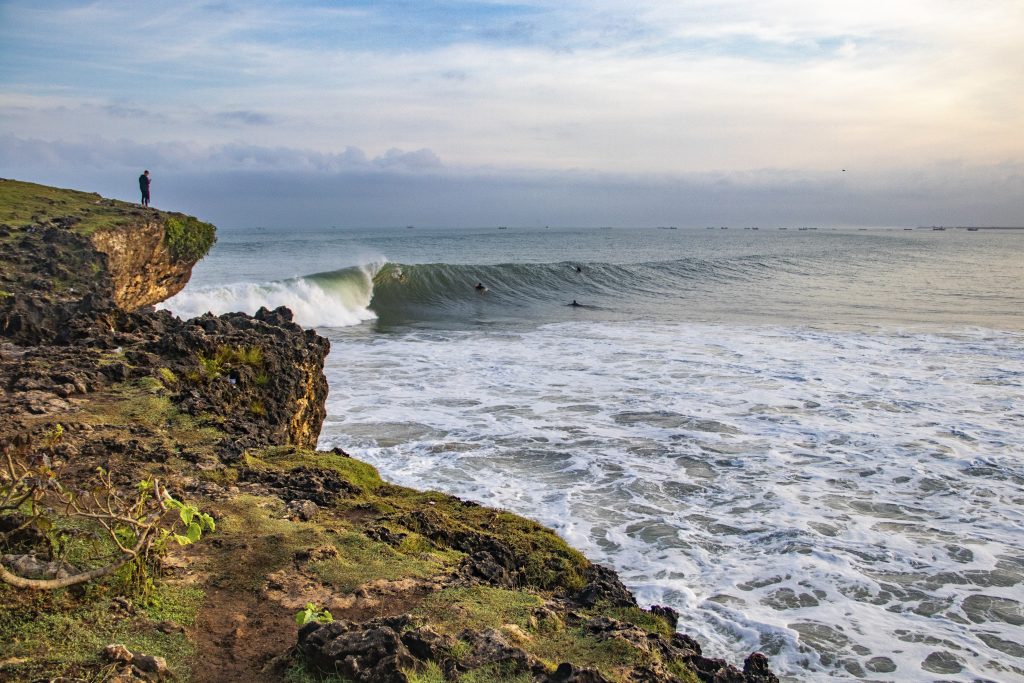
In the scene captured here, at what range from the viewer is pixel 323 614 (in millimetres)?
3525

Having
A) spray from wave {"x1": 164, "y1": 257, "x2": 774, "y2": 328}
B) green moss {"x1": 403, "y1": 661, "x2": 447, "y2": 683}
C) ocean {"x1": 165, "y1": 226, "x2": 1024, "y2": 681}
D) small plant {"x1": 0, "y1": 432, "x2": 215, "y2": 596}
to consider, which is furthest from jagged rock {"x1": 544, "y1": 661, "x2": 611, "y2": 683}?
spray from wave {"x1": 164, "y1": 257, "x2": 774, "y2": 328}

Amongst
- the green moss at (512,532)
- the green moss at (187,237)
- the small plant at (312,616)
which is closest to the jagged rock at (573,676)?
the small plant at (312,616)

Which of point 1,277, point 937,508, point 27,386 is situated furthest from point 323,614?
point 1,277

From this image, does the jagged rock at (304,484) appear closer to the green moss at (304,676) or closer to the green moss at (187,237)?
the green moss at (304,676)

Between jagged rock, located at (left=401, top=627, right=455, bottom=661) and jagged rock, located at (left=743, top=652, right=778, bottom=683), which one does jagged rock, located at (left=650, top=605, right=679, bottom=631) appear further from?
jagged rock, located at (left=401, top=627, right=455, bottom=661)

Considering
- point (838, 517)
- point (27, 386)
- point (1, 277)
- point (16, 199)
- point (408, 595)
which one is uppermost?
point (16, 199)

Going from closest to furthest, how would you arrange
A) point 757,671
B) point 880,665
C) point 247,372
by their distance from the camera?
point 757,671, point 880,665, point 247,372

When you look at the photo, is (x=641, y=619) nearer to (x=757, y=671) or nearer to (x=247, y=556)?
(x=757, y=671)

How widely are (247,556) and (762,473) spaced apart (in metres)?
6.39

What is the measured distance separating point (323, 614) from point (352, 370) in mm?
12225

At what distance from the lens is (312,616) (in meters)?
3.46

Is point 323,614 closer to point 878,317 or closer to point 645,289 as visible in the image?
point 878,317

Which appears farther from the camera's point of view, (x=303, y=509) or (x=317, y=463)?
(x=317, y=463)

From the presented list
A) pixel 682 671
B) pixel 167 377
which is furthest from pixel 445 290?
pixel 682 671
